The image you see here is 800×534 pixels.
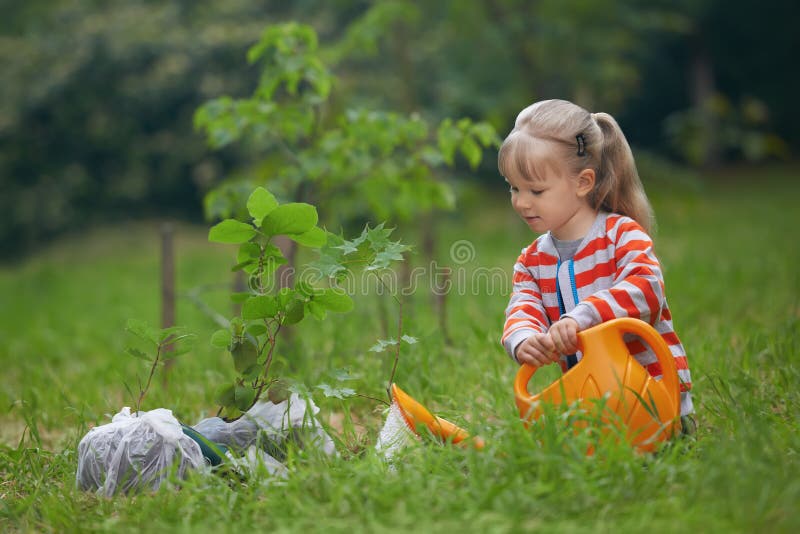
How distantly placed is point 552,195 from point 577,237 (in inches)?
6.2

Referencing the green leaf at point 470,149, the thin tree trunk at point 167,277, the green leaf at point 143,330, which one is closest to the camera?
the green leaf at point 143,330

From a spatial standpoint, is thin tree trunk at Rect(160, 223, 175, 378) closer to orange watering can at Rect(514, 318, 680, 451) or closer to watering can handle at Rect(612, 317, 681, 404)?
orange watering can at Rect(514, 318, 680, 451)

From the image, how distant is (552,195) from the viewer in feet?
6.81

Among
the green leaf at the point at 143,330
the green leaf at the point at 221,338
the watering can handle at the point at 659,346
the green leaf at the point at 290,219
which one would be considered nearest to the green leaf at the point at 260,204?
the green leaf at the point at 290,219

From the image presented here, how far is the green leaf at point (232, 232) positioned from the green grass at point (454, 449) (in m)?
0.41

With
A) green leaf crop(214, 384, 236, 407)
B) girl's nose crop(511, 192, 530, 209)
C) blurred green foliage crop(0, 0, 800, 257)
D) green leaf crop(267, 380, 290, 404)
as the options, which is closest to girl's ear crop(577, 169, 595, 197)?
girl's nose crop(511, 192, 530, 209)

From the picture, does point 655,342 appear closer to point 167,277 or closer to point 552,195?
point 552,195

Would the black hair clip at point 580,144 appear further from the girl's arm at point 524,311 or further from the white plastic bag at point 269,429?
Result: the white plastic bag at point 269,429

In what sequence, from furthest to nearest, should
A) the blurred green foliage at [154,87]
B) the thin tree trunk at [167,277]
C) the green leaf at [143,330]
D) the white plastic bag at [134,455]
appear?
the blurred green foliage at [154,87] → the thin tree trunk at [167,277] → the green leaf at [143,330] → the white plastic bag at [134,455]

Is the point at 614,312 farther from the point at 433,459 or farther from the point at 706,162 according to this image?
the point at 706,162

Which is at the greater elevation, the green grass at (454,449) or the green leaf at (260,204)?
the green leaf at (260,204)

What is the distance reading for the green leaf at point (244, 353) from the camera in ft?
7.07

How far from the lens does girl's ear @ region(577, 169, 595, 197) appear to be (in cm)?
208

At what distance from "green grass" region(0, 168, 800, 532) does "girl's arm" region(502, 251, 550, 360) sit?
0.23m
